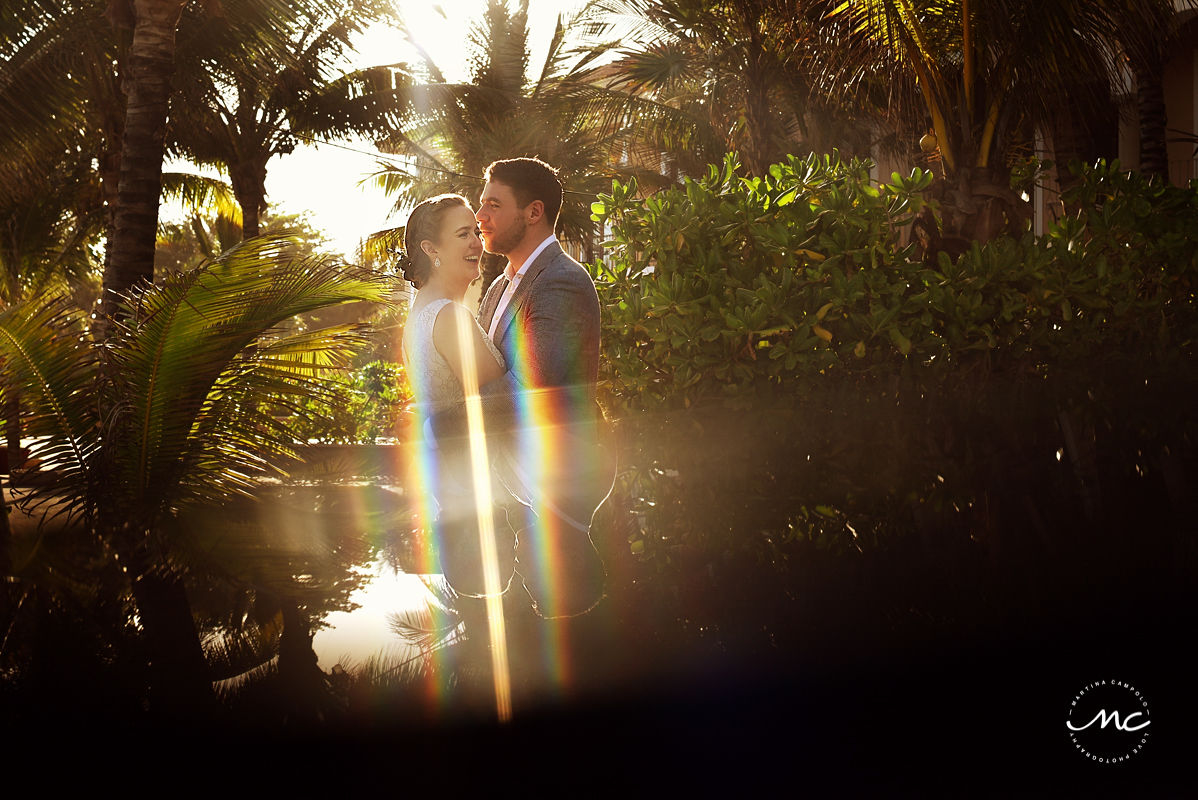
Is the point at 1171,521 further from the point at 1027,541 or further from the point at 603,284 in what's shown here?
the point at 603,284

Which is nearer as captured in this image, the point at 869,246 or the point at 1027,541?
the point at 1027,541

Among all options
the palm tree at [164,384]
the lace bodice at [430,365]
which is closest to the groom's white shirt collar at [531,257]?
the lace bodice at [430,365]

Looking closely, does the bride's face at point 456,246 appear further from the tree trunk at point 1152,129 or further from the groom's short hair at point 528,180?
the tree trunk at point 1152,129

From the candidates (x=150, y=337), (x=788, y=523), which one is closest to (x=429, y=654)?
(x=788, y=523)

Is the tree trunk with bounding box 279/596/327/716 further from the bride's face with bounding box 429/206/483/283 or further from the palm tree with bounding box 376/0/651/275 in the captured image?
the palm tree with bounding box 376/0/651/275

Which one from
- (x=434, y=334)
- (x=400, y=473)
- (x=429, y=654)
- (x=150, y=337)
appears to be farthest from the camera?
(x=400, y=473)

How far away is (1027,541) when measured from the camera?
4148 mm

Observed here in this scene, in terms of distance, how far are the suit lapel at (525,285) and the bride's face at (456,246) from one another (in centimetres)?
16

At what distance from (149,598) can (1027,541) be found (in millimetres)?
3716

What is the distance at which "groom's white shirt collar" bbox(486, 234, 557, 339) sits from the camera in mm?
3146

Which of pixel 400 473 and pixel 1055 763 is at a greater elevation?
pixel 400 473

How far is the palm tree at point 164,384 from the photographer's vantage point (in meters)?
4.85

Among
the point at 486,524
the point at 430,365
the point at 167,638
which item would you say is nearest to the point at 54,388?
the point at 167,638

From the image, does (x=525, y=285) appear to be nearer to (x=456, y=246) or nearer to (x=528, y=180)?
(x=456, y=246)
